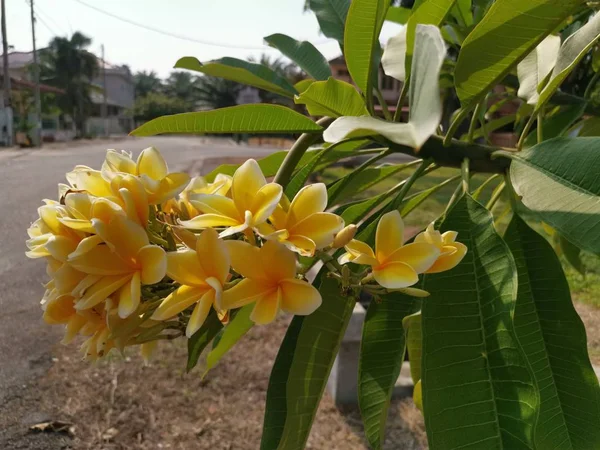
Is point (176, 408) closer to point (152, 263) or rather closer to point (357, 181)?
point (357, 181)

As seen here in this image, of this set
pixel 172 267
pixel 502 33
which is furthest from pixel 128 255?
pixel 502 33

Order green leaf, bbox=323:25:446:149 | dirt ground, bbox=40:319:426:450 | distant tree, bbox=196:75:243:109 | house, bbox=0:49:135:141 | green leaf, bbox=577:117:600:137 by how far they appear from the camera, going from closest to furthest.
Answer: green leaf, bbox=323:25:446:149, green leaf, bbox=577:117:600:137, dirt ground, bbox=40:319:426:450, house, bbox=0:49:135:141, distant tree, bbox=196:75:243:109

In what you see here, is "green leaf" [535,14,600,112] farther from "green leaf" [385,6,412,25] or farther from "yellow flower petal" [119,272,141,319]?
"green leaf" [385,6,412,25]

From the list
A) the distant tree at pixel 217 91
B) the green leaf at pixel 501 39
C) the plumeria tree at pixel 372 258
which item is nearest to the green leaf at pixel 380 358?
the plumeria tree at pixel 372 258

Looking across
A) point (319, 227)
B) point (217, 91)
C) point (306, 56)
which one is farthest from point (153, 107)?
point (319, 227)

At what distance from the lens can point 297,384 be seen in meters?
0.49

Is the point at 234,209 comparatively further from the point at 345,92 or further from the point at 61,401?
the point at 61,401

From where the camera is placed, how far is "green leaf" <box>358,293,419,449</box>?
1.82 ft

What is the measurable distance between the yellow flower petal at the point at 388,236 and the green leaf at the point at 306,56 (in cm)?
41

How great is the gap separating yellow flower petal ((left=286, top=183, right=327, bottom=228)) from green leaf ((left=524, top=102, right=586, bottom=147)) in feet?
1.87

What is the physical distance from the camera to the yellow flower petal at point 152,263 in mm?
356

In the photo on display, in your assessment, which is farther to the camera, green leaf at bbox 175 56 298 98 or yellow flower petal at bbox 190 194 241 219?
green leaf at bbox 175 56 298 98

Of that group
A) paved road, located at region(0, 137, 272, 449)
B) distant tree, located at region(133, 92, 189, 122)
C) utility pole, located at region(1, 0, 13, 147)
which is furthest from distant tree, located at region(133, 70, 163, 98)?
paved road, located at region(0, 137, 272, 449)

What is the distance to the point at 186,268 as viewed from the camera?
1.19ft
